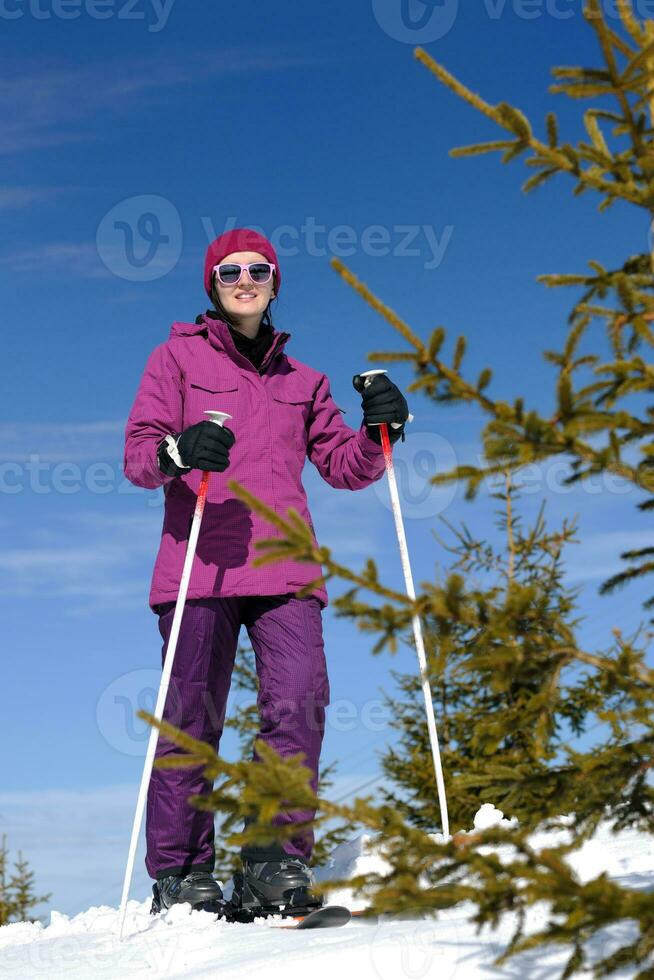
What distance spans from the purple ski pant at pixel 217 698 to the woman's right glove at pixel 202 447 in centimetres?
78

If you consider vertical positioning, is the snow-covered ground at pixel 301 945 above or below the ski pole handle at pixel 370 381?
below

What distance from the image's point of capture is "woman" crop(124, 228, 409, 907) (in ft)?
16.5

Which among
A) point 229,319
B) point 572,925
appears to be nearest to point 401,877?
point 572,925

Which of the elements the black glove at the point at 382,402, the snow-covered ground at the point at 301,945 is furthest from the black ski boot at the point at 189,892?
the black glove at the point at 382,402

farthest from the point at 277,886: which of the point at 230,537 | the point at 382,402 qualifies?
the point at 382,402

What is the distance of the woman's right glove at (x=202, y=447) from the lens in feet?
15.8

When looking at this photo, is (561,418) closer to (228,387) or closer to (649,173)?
(649,173)

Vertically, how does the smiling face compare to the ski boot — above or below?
above

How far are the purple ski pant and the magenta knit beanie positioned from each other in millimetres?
1940

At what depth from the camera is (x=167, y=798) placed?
5113 mm

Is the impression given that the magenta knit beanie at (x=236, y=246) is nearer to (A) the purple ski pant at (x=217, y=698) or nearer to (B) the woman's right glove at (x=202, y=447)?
(B) the woman's right glove at (x=202, y=447)

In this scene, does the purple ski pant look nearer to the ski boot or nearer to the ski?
the ski boot

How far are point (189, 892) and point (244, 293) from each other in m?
3.20

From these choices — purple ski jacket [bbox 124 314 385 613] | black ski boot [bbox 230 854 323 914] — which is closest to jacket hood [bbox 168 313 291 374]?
purple ski jacket [bbox 124 314 385 613]
